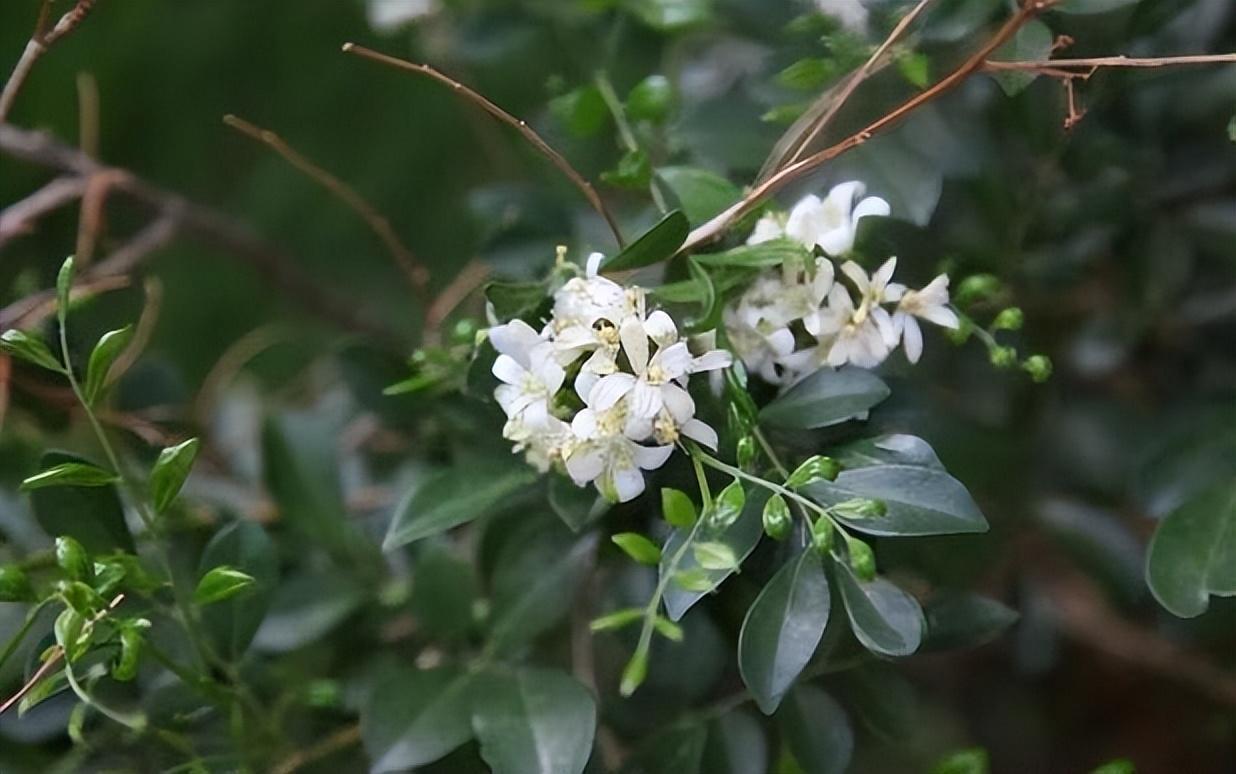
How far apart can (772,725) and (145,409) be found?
42 cm

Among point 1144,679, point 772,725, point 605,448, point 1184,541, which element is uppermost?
point 605,448

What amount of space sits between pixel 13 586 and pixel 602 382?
0.26 metres

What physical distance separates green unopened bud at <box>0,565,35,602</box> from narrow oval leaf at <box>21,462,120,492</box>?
0.04 meters

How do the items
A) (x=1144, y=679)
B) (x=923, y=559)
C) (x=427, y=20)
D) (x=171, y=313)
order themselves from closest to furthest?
1. (x=923, y=559)
2. (x=427, y=20)
3. (x=1144, y=679)
4. (x=171, y=313)

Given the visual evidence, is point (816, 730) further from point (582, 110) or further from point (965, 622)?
point (582, 110)

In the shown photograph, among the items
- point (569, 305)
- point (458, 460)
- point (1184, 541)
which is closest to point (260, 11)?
point (458, 460)

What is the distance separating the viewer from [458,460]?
0.65 meters

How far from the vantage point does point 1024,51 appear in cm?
56

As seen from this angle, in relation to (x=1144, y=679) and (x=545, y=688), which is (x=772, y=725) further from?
(x=1144, y=679)

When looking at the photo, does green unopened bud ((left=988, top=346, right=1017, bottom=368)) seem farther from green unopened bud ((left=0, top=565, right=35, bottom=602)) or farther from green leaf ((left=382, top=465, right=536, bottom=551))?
green unopened bud ((left=0, top=565, right=35, bottom=602))

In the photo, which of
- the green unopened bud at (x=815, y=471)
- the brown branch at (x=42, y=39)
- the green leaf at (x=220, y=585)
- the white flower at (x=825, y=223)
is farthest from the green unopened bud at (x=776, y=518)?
the brown branch at (x=42, y=39)

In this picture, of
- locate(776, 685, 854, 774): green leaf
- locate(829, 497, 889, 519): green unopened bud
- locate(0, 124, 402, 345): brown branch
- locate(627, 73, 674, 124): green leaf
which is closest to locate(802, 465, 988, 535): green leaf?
locate(829, 497, 889, 519): green unopened bud

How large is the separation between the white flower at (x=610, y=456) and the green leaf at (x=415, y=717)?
6.0 inches

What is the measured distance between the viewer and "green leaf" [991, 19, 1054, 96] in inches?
21.9
